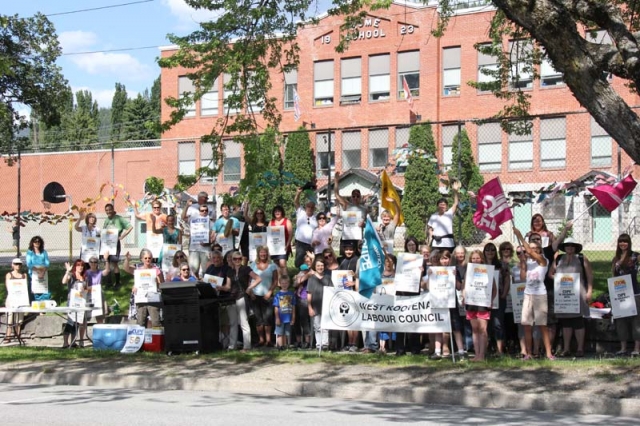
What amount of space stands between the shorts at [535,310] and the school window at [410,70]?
31317 millimetres

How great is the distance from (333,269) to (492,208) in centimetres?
300

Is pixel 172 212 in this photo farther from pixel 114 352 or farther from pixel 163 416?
pixel 163 416

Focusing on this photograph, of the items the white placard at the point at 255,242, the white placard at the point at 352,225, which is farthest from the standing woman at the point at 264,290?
the white placard at the point at 352,225

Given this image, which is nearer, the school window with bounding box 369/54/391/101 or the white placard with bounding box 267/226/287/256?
the white placard with bounding box 267/226/287/256

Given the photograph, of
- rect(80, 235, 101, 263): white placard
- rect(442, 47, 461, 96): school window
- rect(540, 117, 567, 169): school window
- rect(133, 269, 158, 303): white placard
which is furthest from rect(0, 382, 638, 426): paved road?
rect(442, 47, 461, 96): school window

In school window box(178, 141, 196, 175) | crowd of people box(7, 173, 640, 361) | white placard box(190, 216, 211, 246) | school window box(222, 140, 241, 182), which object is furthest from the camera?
school window box(178, 141, 196, 175)

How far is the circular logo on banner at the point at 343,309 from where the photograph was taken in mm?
14305

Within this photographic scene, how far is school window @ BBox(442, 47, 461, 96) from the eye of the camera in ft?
140

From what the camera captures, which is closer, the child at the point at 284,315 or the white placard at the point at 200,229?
the child at the point at 284,315

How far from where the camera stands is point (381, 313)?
1406 cm

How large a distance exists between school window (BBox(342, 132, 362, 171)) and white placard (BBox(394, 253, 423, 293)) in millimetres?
24007

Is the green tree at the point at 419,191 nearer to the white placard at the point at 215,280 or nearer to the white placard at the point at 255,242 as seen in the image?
the white placard at the point at 255,242

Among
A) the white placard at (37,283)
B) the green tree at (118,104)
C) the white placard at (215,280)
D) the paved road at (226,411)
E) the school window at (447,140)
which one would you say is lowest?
the paved road at (226,411)

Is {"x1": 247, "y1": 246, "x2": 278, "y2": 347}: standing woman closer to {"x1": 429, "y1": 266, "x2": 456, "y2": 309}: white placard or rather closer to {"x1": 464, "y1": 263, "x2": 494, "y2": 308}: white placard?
{"x1": 429, "y1": 266, "x2": 456, "y2": 309}: white placard
